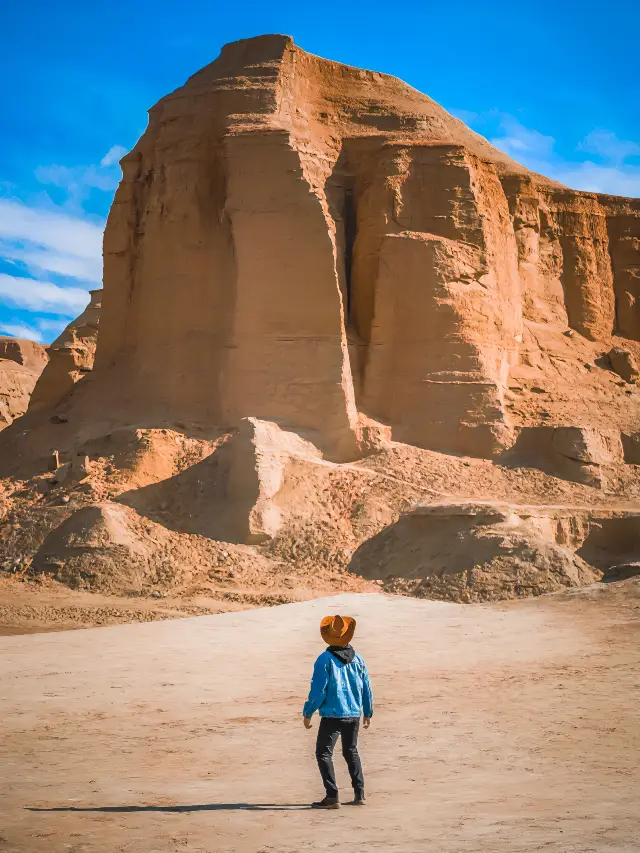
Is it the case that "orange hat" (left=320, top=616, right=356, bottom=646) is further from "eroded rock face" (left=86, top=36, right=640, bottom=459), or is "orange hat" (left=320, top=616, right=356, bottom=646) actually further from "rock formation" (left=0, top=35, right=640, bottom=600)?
"eroded rock face" (left=86, top=36, right=640, bottom=459)

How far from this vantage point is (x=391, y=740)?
884 centimetres

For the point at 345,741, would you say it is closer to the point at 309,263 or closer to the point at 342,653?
the point at 342,653

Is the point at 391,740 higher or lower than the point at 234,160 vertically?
lower

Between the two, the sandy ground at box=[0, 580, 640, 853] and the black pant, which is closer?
the sandy ground at box=[0, 580, 640, 853]

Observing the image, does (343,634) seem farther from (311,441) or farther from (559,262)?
(559,262)

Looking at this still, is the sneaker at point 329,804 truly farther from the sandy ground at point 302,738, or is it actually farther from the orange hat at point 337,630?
the orange hat at point 337,630

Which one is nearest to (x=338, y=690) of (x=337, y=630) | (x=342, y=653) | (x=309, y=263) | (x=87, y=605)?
(x=342, y=653)

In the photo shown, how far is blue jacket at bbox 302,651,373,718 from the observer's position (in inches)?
274

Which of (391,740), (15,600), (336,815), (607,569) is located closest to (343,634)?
(336,815)

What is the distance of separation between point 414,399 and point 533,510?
5.09 m

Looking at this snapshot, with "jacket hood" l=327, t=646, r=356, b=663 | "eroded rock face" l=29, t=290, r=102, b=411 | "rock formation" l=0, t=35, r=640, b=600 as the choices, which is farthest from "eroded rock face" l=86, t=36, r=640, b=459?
"jacket hood" l=327, t=646, r=356, b=663

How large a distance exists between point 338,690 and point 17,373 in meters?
43.3

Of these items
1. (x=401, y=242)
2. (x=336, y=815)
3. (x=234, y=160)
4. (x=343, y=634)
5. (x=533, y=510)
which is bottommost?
(x=336, y=815)

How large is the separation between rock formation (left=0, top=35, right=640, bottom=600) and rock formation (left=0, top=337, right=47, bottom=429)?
18.8m
